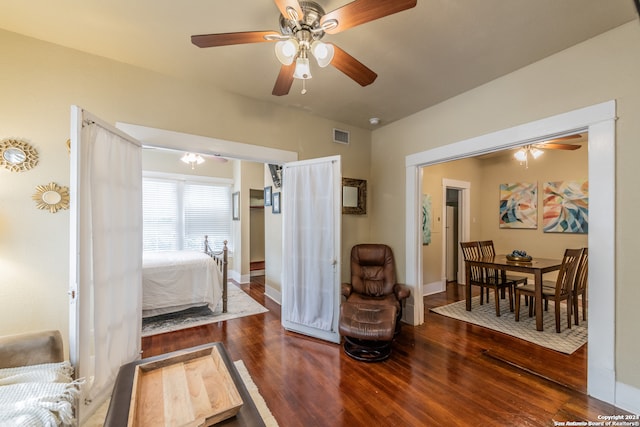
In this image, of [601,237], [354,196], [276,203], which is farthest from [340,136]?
[601,237]

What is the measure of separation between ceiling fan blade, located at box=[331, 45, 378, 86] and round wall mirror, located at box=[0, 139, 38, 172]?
97.3 inches

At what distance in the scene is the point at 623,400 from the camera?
1.88 meters

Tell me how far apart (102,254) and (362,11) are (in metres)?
2.28

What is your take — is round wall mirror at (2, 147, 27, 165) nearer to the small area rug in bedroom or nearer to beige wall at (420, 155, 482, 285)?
the small area rug in bedroom

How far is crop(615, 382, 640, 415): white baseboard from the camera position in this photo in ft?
6.01

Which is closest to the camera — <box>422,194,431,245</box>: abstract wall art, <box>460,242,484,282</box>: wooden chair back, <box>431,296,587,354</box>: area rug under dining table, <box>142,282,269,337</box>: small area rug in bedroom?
<box>431,296,587,354</box>: area rug under dining table

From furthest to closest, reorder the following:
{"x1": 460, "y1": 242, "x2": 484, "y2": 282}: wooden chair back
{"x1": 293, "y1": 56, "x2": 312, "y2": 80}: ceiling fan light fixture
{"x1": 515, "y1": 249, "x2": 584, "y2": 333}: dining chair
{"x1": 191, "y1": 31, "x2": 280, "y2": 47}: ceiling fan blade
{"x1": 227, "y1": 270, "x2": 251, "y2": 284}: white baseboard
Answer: {"x1": 227, "y1": 270, "x2": 251, "y2": 284}: white baseboard → {"x1": 460, "y1": 242, "x2": 484, "y2": 282}: wooden chair back → {"x1": 515, "y1": 249, "x2": 584, "y2": 333}: dining chair → {"x1": 293, "y1": 56, "x2": 312, "y2": 80}: ceiling fan light fixture → {"x1": 191, "y1": 31, "x2": 280, "y2": 47}: ceiling fan blade

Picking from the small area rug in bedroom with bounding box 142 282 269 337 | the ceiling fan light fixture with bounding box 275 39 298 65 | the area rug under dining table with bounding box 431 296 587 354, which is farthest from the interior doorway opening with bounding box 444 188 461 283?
the ceiling fan light fixture with bounding box 275 39 298 65

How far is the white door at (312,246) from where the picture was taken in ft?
9.82

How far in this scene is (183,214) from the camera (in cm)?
579

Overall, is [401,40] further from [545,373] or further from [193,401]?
[545,373]

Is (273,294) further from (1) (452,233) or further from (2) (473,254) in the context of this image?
(1) (452,233)

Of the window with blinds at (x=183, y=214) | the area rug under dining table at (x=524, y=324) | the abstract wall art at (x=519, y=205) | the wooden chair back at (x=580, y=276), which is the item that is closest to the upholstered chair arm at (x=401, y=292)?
the area rug under dining table at (x=524, y=324)

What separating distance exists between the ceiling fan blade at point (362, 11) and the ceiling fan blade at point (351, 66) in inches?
6.9
